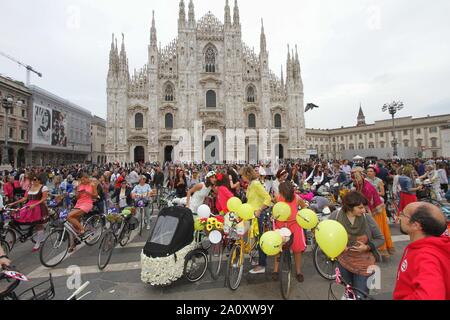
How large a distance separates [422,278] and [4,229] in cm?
719

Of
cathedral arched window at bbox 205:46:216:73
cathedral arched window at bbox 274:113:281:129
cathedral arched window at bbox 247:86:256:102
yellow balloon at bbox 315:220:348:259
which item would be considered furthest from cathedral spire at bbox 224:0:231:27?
yellow balloon at bbox 315:220:348:259

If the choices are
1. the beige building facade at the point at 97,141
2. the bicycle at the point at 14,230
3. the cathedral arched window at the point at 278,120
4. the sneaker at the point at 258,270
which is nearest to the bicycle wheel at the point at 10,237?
the bicycle at the point at 14,230

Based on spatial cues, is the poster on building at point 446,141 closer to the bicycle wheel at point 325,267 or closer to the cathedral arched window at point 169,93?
the bicycle wheel at point 325,267

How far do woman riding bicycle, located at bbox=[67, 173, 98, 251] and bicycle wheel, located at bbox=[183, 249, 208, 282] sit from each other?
2.75m

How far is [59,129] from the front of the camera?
133ft

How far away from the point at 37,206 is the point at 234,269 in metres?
4.70

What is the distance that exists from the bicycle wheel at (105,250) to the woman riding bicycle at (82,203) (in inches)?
31.1

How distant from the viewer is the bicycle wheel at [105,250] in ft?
14.8

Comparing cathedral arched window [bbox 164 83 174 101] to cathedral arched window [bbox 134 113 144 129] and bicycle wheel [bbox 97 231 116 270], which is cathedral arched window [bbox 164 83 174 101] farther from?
bicycle wheel [bbox 97 231 116 270]

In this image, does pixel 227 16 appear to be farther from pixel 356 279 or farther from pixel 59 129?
pixel 356 279

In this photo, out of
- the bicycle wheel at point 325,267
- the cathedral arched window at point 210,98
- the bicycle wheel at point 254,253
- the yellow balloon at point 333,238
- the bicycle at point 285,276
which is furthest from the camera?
the cathedral arched window at point 210,98

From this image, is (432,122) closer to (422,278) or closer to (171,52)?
(171,52)

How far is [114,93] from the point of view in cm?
3070

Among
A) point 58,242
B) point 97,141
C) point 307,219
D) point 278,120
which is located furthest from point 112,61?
point 307,219
